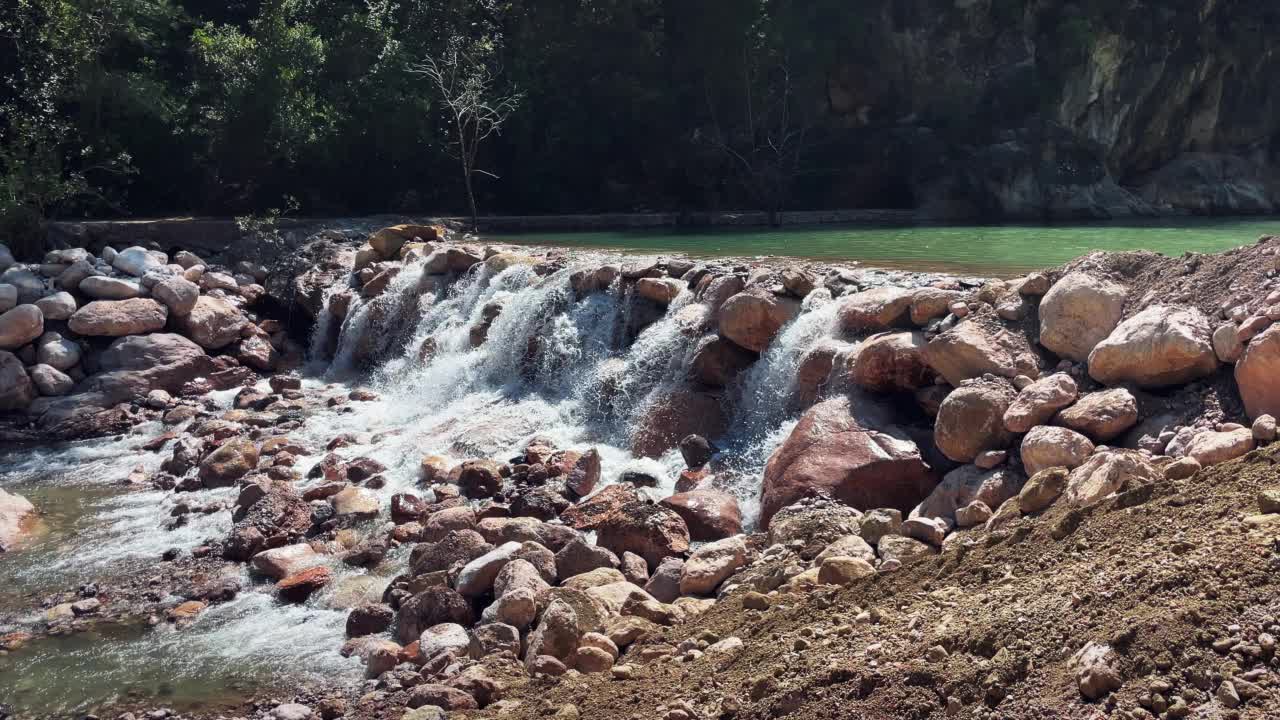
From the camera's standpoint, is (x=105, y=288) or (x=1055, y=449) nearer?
(x=1055, y=449)

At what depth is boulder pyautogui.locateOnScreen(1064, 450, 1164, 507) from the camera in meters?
4.14

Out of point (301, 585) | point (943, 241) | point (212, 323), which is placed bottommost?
point (301, 585)

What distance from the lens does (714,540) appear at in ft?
20.3

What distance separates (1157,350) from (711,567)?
2489 mm

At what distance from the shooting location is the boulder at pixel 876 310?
6.97 metres

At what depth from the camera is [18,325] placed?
36.8ft

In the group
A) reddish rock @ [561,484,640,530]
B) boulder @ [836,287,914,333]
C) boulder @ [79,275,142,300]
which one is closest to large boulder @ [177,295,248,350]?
boulder @ [79,275,142,300]

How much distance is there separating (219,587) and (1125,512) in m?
5.07

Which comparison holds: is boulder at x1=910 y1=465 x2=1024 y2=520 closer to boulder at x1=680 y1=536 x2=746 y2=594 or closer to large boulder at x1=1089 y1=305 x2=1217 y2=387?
large boulder at x1=1089 y1=305 x2=1217 y2=387

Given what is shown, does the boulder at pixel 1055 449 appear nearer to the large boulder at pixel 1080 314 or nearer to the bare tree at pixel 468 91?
the large boulder at pixel 1080 314

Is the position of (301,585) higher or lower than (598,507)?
lower

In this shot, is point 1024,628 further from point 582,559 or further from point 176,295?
point 176,295

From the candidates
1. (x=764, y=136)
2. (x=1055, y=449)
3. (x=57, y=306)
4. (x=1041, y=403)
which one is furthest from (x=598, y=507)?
(x=764, y=136)

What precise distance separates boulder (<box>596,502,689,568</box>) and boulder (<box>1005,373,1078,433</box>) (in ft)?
6.30
